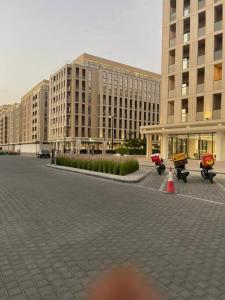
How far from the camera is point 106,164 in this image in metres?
20.1

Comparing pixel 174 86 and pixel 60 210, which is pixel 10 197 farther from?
pixel 174 86

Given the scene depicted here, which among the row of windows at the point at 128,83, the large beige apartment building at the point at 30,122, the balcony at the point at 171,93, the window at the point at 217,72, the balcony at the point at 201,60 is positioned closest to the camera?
the window at the point at 217,72

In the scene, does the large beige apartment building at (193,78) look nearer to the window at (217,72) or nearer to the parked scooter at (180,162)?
the window at (217,72)

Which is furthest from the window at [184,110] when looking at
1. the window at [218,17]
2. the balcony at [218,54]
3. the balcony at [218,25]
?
the window at [218,17]

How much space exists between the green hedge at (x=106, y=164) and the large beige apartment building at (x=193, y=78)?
1620 cm

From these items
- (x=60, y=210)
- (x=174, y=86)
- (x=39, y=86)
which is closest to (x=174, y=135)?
(x=174, y=86)

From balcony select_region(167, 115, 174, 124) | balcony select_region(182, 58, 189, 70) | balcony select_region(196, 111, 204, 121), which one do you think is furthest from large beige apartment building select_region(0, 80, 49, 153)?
balcony select_region(196, 111, 204, 121)

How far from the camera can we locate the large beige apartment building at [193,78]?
33.8m

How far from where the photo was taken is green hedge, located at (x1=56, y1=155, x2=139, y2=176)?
18.8 metres

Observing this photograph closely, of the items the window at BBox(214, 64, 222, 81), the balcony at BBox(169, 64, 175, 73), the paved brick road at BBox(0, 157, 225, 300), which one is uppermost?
the balcony at BBox(169, 64, 175, 73)

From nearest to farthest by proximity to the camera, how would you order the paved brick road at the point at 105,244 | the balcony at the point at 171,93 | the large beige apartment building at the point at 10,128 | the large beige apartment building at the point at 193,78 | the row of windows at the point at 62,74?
the paved brick road at the point at 105,244 → the large beige apartment building at the point at 193,78 → the balcony at the point at 171,93 → the row of windows at the point at 62,74 → the large beige apartment building at the point at 10,128

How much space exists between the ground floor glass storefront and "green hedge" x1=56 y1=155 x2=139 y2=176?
1610 cm

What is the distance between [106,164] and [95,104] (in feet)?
245

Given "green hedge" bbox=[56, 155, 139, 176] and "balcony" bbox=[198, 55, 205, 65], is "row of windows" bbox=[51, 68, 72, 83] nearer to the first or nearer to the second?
"balcony" bbox=[198, 55, 205, 65]
